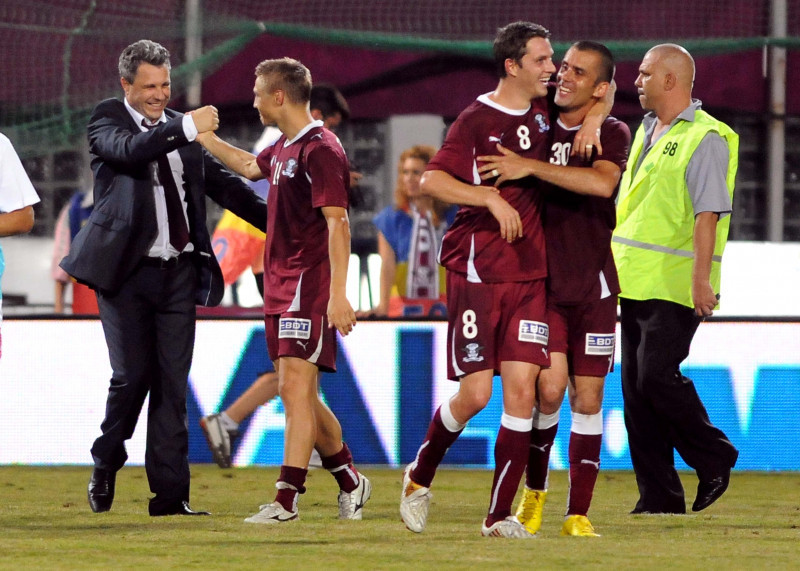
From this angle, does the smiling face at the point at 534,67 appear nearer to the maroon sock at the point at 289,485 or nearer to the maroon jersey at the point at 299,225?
the maroon jersey at the point at 299,225

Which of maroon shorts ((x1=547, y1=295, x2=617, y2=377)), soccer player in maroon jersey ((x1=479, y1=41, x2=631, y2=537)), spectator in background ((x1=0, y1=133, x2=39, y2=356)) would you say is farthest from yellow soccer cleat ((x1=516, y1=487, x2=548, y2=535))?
spectator in background ((x1=0, y1=133, x2=39, y2=356))

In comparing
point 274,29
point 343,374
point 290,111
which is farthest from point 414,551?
point 274,29

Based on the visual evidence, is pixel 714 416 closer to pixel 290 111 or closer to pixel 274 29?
pixel 290 111

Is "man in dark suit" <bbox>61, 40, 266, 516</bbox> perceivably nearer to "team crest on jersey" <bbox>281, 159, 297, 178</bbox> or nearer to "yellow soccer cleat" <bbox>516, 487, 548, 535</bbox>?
"team crest on jersey" <bbox>281, 159, 297, 178</bbox>

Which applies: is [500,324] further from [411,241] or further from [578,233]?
[411,241]

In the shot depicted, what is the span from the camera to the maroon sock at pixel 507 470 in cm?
544

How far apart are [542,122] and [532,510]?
1439 mm

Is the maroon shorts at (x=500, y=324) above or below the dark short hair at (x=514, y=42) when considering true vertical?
below

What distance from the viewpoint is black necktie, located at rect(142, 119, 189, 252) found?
20.9 ft

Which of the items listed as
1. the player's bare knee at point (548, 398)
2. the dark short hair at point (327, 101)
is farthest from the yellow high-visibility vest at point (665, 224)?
the dark short hair at point (327, 101)

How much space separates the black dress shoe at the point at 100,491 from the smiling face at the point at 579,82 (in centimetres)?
248

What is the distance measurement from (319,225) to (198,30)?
7.67 metres

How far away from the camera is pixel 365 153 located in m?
16.0

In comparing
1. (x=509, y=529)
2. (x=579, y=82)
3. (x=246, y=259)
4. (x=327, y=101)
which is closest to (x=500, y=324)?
(x=509, y=529)
